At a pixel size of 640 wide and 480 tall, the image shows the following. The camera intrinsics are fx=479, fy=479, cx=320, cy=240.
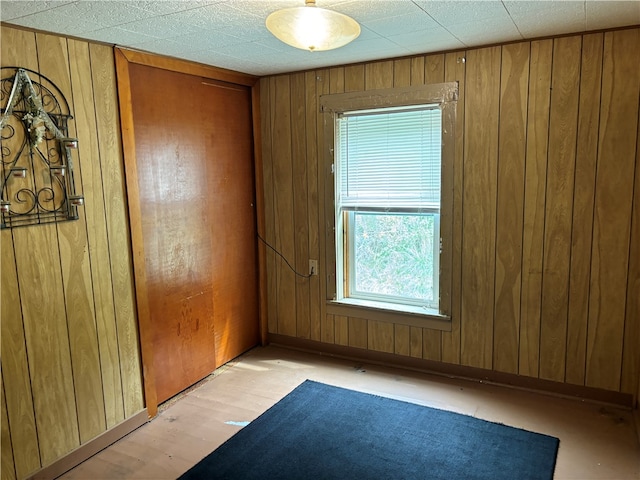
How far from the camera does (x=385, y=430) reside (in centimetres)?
268

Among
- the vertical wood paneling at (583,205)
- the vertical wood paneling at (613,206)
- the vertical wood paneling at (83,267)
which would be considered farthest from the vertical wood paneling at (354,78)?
the vertical wood paneling at (83,267)

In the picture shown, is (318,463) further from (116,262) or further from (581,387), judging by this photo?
(581,387)

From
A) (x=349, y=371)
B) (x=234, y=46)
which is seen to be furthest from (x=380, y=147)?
(x=349, y=371)

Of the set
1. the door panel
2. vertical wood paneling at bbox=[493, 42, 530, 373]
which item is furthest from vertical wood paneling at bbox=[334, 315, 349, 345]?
vertical wood paneling at bbox=[493, 42, 530, 373]

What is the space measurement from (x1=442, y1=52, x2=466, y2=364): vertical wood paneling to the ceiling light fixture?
4.47ft

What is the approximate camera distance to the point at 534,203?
292cm

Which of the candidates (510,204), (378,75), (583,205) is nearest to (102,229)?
(378,75)

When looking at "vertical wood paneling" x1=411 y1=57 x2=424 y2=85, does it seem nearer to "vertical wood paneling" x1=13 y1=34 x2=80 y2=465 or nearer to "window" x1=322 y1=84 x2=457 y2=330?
"window" x1=322 y1=84 x2=457 y2=330

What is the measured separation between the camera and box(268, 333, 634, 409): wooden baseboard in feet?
9.52

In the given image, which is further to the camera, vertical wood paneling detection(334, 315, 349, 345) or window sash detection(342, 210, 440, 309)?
vertical wood paneling detection(334, 315, 349, 345)

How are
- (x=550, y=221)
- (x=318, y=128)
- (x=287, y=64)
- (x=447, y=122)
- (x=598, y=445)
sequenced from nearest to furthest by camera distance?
(x=598, y=445) < (x=550, y=221) < (x=447, y=122) < (x=287, y=64) < (x=318, y=128)

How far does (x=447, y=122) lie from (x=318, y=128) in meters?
0.96

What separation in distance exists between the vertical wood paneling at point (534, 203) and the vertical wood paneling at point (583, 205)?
0.17 metres

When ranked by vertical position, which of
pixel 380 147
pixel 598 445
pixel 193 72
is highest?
pixel 193 72
